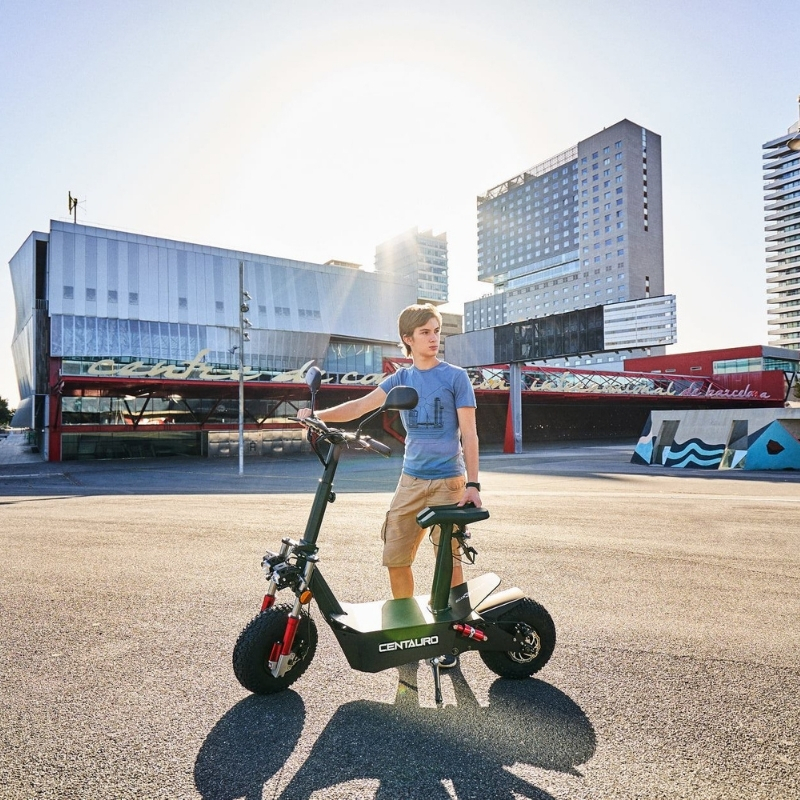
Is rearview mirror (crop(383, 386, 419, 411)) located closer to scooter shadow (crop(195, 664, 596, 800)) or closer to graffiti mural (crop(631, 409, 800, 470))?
scooter shadow (crop(195, 664, 596, 800))

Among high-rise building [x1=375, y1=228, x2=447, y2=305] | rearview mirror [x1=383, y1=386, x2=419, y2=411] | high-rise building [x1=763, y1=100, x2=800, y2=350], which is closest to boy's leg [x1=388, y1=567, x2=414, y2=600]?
rearview mirror [x1=383, y1=386, x2=419, y2=411]

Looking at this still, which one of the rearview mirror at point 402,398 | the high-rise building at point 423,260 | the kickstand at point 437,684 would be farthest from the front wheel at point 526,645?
the high-rise building at point 423,260

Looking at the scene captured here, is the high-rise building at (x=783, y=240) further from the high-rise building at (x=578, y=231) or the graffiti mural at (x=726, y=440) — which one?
the graffiti mural at (x=726, y=440)

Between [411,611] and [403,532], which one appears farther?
[403,532]

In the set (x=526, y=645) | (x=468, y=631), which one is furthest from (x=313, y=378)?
(x=526, y=645)

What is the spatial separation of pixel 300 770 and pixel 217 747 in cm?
45

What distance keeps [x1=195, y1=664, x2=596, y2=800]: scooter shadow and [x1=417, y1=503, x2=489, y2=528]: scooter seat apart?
100 centimetres

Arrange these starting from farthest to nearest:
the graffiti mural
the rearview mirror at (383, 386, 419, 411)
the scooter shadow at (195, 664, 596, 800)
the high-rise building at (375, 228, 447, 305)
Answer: the high-rise building at (375, 228, 447, 305) → the graffiti mural → the rearview mirror at (383, 386, 419, 411) → the scooter shadow at (195, 664, 596, 800)

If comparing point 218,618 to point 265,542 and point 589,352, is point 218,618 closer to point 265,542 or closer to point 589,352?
point 265,542

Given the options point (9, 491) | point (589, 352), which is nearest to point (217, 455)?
point (9, 491)

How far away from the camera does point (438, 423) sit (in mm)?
3406

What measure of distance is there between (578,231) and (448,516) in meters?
156

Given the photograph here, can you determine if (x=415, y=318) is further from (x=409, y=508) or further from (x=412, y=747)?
(x=412, y=747)

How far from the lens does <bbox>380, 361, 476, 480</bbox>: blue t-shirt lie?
3.40 metres
